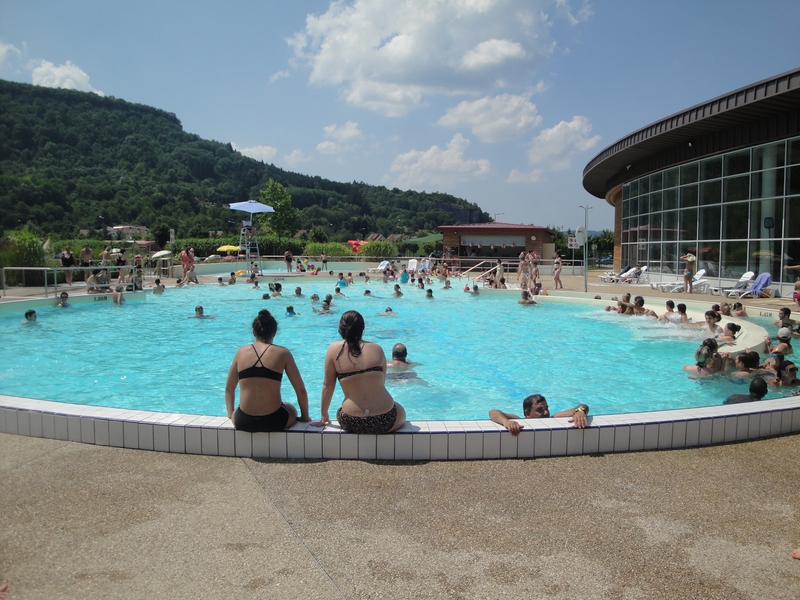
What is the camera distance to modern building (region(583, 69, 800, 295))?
15.1 m

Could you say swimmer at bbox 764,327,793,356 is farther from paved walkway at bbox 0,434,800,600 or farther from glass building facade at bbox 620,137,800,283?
glass building facade at bbox 620,137,800,283

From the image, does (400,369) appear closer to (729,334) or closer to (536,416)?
(536,416)

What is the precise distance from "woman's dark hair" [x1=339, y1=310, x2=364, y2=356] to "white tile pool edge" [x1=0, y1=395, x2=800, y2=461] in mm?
564

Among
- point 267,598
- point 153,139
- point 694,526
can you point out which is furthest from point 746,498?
point 153,139

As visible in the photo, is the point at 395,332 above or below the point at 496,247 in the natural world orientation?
below

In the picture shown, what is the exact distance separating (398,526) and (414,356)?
23.6 ft

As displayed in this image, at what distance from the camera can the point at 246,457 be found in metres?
3.89

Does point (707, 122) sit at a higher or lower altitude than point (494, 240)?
higher

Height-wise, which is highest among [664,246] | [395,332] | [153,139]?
[153,139]

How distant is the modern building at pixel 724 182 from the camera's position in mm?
15133

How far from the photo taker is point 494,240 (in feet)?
130

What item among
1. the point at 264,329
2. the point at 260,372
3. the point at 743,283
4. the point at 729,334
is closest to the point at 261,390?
the point at 260,372

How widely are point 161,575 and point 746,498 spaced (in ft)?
10.4

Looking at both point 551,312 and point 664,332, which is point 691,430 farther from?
point 551,312
